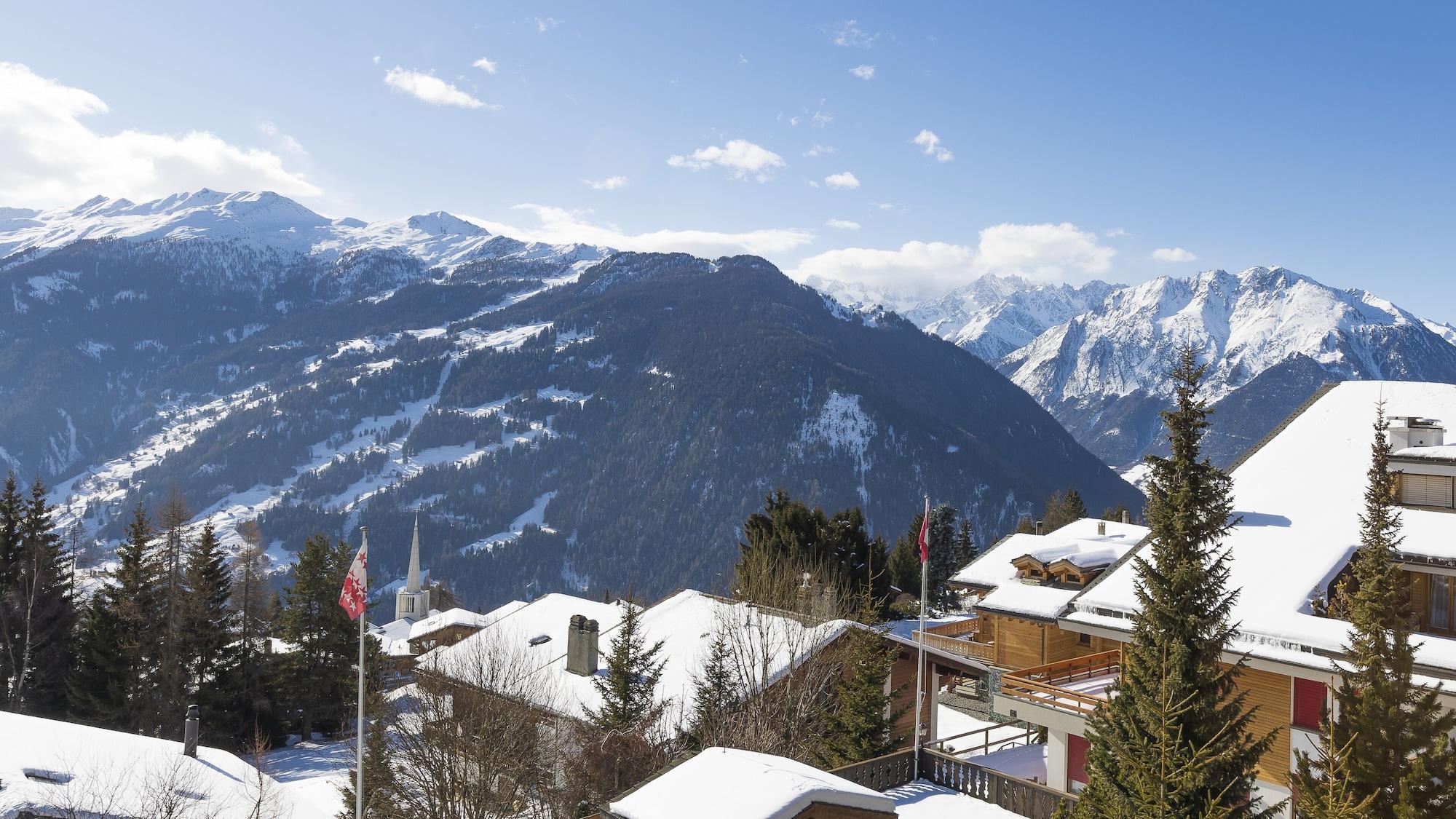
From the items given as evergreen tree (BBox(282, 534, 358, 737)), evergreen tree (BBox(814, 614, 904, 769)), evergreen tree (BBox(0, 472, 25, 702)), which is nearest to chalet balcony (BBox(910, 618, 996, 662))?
evergreen tree (BBox(814, 614, 904, 769))

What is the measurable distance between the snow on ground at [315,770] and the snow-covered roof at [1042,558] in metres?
25.0

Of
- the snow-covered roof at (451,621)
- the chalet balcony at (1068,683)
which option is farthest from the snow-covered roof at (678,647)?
the snow-covered roof at (451,621)

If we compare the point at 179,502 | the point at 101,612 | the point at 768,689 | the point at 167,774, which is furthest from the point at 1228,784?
the point at 179,502

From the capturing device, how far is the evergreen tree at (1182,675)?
15.3 metres

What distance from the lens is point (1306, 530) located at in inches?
936

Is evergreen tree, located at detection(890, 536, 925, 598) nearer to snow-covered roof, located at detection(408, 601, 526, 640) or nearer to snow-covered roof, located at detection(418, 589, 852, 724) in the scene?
snow-covered roof, located at detection(408, 601, 526, 640)

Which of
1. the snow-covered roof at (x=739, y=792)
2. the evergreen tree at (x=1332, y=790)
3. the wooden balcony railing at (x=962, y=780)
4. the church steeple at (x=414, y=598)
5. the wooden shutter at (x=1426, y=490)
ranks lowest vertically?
the church steeple at (x=414, y=598)

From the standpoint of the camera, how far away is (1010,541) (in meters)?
51.6

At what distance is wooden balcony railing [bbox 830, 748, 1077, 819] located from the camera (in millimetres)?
21172

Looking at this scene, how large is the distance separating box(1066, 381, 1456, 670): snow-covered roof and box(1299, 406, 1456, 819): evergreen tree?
3973 millimetres

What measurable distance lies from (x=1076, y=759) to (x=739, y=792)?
14430 millimetres

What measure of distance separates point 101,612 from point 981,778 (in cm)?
4321

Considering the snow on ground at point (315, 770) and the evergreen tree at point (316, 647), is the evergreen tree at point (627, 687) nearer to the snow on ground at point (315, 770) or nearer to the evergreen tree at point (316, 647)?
the snow on ground at point (315, 770)

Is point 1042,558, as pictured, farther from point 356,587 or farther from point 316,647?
point 316,647
